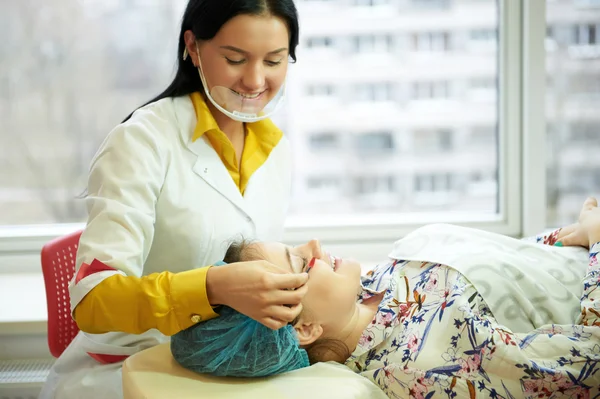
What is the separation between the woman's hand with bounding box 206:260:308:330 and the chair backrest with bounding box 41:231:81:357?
670 mm

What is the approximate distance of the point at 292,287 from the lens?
49.1 inches

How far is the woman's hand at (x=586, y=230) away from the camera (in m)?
1.60

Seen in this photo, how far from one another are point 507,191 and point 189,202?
1407mm

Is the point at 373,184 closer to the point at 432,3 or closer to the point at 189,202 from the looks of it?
the point at 432,3

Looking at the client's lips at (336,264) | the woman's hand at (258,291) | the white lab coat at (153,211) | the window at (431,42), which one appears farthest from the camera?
the window at (431,42)

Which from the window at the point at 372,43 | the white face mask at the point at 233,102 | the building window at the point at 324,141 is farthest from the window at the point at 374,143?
the white face mask at the point at 233,102

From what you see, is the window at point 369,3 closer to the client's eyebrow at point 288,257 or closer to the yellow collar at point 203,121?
the yellow collar at point 203,121

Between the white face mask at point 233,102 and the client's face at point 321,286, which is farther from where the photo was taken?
the white face mask at point 233,102

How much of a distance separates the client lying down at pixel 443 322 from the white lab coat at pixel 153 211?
0.18 meters

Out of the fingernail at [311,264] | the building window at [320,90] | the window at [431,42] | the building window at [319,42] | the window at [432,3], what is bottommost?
the fingernail at [311,264]

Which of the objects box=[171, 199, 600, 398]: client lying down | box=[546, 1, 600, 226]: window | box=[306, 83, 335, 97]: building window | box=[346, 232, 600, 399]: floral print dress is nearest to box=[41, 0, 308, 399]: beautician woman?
box=[171, 199, 600, 398]: client lying down

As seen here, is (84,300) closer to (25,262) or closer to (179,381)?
(179,381)

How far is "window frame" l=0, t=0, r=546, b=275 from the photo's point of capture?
2344 millimetres

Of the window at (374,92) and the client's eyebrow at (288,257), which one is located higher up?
the window at (374,92)
